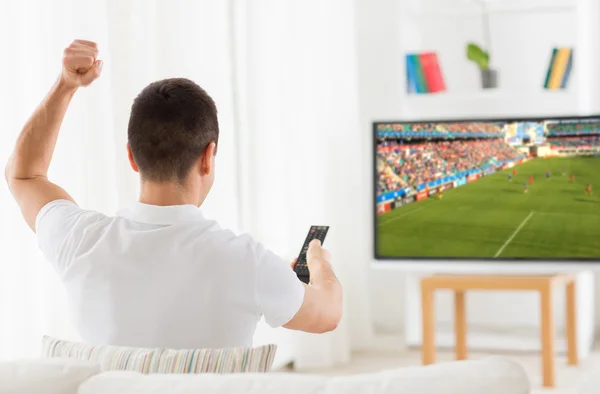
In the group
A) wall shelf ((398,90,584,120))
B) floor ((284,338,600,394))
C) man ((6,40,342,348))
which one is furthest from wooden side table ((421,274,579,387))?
man ((6,40,342,348))

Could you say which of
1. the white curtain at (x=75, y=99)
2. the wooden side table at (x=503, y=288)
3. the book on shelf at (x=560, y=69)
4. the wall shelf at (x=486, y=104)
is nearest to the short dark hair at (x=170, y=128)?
the white curtain at (x=75, y=99)

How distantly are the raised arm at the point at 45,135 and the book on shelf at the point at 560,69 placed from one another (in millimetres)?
3480

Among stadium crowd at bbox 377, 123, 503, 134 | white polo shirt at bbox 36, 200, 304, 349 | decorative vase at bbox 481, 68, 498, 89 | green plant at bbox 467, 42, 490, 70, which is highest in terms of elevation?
green plant at bbox 467, 42, 490, 70

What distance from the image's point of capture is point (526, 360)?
180 inches

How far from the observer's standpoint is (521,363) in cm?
446

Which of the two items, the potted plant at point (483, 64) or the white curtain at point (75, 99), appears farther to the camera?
the potted plant at point (483, 64)

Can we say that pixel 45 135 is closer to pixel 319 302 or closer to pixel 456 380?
pixel 319 302

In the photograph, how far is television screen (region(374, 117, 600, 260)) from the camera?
4.18 metres

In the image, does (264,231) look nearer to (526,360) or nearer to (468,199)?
(468,199)

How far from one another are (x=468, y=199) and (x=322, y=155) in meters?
0.84

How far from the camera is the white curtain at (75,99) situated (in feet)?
8.91

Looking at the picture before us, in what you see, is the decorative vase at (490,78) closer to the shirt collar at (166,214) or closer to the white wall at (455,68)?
the white wall at (455,68)

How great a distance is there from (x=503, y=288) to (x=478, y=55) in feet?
4.95

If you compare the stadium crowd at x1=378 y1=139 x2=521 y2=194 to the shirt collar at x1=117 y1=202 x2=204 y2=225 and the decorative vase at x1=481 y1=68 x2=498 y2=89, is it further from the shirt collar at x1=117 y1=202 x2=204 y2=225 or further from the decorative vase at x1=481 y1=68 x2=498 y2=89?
the shirt collar at x1=117 y1=202 x2=204 y2=225
